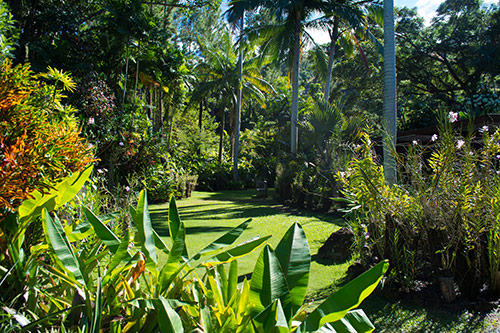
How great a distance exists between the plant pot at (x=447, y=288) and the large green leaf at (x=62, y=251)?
11.4ft

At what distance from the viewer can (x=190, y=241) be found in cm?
731

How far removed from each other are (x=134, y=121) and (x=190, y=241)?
6.45m

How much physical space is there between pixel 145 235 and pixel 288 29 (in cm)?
1762

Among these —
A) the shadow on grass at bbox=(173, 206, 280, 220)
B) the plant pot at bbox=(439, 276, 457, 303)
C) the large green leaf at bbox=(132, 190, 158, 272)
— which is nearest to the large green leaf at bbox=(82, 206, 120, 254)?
the large green leaf at bbox=(132, 190, 158, 272)

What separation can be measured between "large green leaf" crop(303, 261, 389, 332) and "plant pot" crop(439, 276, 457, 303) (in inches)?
107

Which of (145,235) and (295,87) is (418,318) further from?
(295,87)

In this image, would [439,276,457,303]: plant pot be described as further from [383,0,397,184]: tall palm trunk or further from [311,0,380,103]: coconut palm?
[311,0,380,103]: coconut palm

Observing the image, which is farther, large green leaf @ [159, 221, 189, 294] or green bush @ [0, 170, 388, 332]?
large green leaf @ [159, 221, 189, 294]

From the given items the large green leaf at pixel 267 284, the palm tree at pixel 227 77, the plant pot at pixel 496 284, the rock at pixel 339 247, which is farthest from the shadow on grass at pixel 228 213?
the palm tree at pixel 227 77

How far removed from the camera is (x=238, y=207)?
13438 millimetres

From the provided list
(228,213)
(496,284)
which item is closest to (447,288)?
(496,284)

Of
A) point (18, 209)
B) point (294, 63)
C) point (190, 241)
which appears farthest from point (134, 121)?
point (18, 209)

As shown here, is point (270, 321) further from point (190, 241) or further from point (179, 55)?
point (179, 55)

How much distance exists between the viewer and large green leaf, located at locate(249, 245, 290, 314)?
1.50 metres
